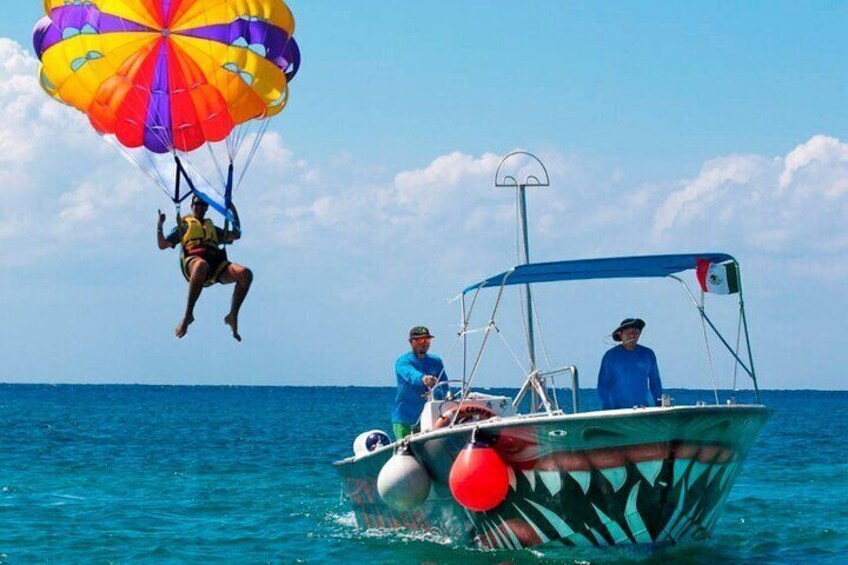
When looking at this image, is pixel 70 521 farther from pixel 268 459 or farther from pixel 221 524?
pixel 268 459

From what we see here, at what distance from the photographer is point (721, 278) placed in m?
12.0

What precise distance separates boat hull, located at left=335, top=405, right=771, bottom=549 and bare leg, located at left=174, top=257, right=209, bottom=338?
2.41 meters

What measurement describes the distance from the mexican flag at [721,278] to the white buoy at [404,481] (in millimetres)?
3164

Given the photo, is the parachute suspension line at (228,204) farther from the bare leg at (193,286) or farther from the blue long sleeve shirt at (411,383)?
the blue long sleeve shirt at (411,383)

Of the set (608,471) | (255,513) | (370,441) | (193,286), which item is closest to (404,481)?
(608,471)

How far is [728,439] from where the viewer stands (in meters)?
11.9

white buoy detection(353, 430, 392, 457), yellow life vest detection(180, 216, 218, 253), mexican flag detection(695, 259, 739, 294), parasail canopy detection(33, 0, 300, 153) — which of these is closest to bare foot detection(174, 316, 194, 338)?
yellow life vest detection(180, 216, 218, 253)

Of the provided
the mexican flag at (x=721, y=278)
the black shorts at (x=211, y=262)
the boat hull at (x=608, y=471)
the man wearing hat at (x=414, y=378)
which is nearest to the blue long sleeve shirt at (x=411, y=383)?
the man wearing hat at (x=414, y=378)

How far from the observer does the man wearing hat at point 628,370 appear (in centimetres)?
1217

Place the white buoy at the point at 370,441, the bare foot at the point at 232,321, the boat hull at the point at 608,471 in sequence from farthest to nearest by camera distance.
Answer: the white buoy at the point at 370,441, the bare foot at the point at 232,321, the boat hull at the point at 608,471

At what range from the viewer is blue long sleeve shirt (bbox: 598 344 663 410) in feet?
40.1

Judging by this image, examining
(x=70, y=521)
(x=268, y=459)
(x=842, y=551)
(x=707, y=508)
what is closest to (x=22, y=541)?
(x=70, y=521)

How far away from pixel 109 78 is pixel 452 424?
5.05 m

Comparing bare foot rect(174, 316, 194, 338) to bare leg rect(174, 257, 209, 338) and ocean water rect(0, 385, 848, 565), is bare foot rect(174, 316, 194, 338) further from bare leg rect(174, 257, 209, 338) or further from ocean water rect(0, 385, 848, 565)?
ocean water rect(0, 385, 848, 565)
